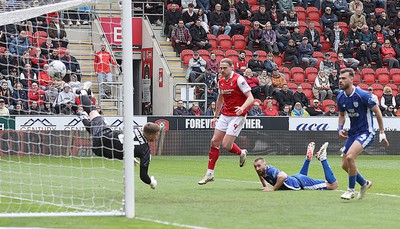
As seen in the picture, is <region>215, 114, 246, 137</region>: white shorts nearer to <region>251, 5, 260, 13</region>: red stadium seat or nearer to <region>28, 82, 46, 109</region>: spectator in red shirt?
<region>28, 82, 46, 109</region>: spectator in red shirt

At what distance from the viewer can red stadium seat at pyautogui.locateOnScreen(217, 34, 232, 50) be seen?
113ft

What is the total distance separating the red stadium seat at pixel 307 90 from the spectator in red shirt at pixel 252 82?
262 cm

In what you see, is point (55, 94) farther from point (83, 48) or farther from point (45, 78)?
point (83, 48)

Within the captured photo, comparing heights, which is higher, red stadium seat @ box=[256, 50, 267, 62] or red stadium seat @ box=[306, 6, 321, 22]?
red stadium seat @ box=[306, 6, 321, 22]

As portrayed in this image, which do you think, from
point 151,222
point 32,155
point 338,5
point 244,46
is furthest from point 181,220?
point 338,5

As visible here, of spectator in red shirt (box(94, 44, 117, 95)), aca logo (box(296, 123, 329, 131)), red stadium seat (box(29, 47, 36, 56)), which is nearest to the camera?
red stadium seat (box(29, 47, 36, 56))

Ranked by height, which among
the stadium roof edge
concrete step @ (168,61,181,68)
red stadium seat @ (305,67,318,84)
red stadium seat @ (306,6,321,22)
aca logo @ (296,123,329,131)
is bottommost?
aca logo @ (296,123,329,131)

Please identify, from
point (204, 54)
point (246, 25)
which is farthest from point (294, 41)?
point (204, 54)

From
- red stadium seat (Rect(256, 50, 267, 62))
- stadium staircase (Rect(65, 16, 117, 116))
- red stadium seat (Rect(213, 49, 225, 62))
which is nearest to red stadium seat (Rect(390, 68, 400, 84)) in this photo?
red stadium seat (Rect(256, 50, 267, 62))

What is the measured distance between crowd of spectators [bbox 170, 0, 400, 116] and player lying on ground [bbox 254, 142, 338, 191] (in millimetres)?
14548

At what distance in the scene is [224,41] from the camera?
113ft

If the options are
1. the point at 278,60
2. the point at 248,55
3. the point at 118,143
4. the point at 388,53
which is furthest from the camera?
the point at 388,53

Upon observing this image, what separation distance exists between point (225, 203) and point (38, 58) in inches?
192

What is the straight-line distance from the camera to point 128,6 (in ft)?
36.8
